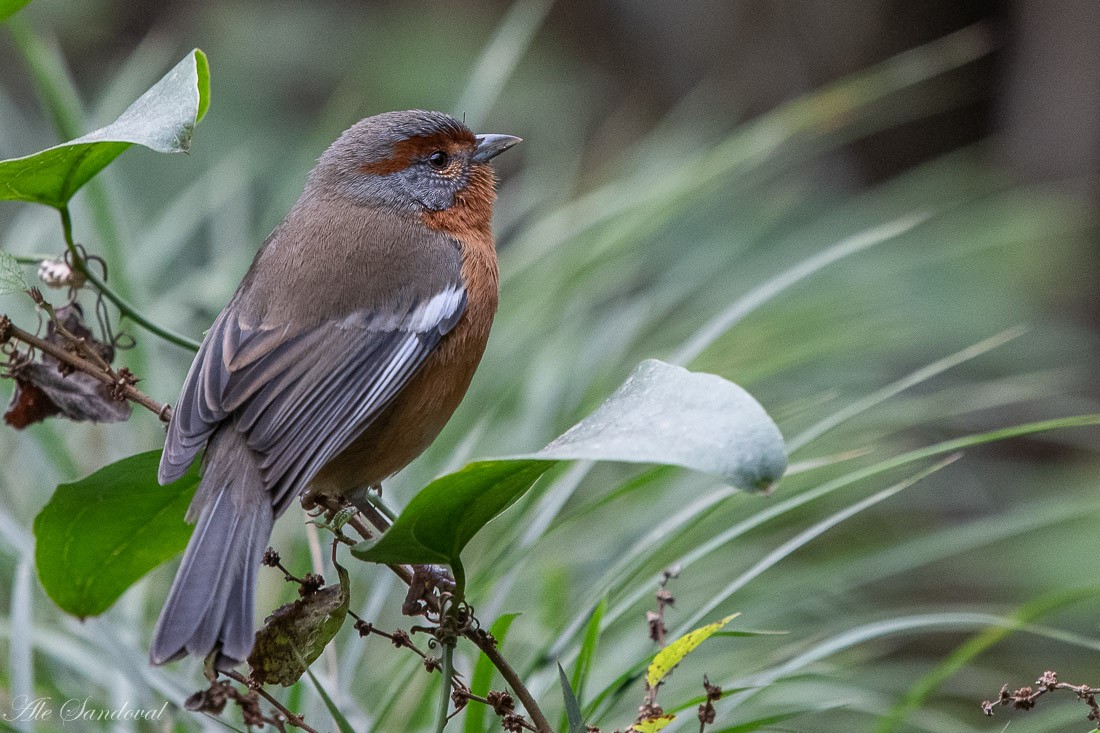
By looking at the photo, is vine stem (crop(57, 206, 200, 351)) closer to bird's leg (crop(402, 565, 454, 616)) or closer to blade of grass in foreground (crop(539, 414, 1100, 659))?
bird's leg (crop(402, 565, 454, 616))

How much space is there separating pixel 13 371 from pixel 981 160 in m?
6.22

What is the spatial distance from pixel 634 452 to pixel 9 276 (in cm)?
114

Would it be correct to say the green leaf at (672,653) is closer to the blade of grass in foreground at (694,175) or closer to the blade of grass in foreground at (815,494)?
the blade of grass in foreground at (815,494)

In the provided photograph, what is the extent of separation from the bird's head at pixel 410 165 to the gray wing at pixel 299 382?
51 centimetres

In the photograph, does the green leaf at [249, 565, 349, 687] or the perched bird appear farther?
the perched bird

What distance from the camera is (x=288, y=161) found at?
6.40 metres

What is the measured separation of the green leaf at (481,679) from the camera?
1992 mm

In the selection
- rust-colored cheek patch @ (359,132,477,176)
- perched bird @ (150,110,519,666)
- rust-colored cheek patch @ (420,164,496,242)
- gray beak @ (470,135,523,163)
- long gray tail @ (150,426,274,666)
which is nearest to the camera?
long gray tail @ (150,426,274,666)

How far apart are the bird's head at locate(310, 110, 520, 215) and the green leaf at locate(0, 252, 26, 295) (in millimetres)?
1267

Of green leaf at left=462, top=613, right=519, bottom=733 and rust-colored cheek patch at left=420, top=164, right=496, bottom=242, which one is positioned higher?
rust-colored cheek patch at left=420, top=164, right=496, bottom=242

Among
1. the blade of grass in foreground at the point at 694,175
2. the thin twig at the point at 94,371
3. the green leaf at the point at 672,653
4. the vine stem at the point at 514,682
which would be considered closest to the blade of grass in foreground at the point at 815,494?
the green leaf at the point at 672,653

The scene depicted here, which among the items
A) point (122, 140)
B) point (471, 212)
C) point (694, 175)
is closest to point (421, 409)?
point (471, 212)

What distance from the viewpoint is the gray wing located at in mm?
2359

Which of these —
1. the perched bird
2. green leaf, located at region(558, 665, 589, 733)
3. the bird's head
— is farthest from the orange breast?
green leaf, located at region(558, 665, 589, 733)
